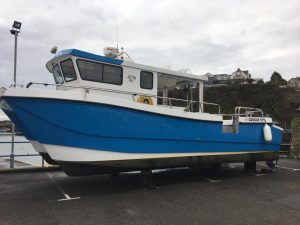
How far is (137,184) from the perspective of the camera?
298 inches

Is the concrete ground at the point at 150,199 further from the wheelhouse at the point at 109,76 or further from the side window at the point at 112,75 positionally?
the side window at the point at 112,75

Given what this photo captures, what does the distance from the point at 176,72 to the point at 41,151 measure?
415 centimetres

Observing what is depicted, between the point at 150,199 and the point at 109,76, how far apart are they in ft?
10.0

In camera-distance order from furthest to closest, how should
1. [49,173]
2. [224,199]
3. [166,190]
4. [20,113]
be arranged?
[49,173] → [166,190] → [224,199] → [20,113]

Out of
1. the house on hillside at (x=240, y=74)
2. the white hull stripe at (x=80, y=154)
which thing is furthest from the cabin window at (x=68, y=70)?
the house on hillside at (x=240, y=74)

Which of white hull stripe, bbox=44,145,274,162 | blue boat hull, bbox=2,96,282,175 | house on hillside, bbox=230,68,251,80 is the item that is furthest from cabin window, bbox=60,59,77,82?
house on hillside, bbox=230,68,251,80

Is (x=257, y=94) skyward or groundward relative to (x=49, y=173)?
skyward

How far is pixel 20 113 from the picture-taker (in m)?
5.66

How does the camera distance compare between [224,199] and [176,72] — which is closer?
[224,199]

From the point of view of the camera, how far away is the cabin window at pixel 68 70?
22.1ft

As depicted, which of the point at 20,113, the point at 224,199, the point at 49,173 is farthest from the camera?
the point at 49,173

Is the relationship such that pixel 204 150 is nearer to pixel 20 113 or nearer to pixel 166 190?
pixel 166 190

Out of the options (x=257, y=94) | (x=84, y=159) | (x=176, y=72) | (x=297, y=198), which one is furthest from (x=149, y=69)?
(x=257, y=94)

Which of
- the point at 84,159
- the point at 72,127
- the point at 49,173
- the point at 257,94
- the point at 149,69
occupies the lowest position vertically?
the point at 49,173
